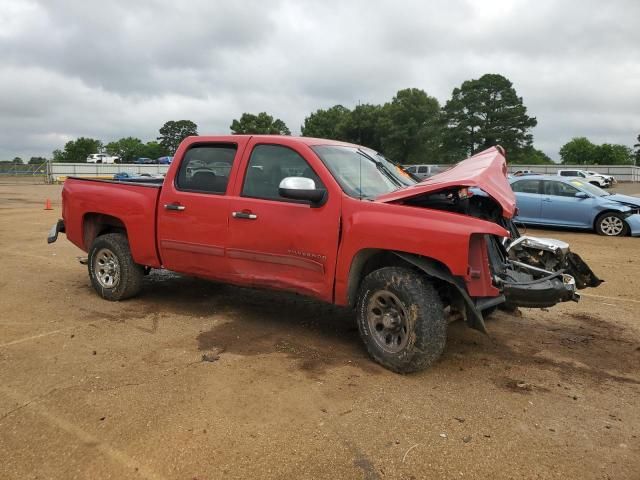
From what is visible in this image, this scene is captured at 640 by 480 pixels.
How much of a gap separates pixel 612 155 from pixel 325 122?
47.4m

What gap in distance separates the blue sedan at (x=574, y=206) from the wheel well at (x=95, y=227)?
378 inches

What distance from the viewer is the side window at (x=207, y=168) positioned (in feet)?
16.7

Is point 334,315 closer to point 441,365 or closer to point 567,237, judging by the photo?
point 441,365

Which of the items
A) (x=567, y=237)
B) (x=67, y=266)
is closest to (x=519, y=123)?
(x=567, y=237)

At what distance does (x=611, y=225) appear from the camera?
12.3 m

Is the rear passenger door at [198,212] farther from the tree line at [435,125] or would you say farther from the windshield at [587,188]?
the tree line at [435,125]

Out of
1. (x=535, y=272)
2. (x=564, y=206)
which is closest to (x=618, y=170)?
(x=564, y=206)

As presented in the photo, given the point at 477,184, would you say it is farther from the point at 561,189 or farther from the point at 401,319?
the point at 561,189

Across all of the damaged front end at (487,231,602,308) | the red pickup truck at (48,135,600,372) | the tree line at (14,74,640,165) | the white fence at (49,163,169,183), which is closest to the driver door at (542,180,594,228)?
the red pickup truck at (48,135,600,372)

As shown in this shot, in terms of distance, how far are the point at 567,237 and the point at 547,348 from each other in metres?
8.34

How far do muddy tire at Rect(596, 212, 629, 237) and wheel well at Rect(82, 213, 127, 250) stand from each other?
36.0 ft

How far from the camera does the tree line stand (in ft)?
218

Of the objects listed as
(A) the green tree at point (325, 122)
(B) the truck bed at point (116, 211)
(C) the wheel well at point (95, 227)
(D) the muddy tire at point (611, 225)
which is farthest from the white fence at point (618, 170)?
(B) the truck bed at point (116, 211)

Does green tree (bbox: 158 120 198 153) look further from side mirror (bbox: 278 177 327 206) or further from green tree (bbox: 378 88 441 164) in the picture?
side mirror (bbox: 278 177 327 206)
